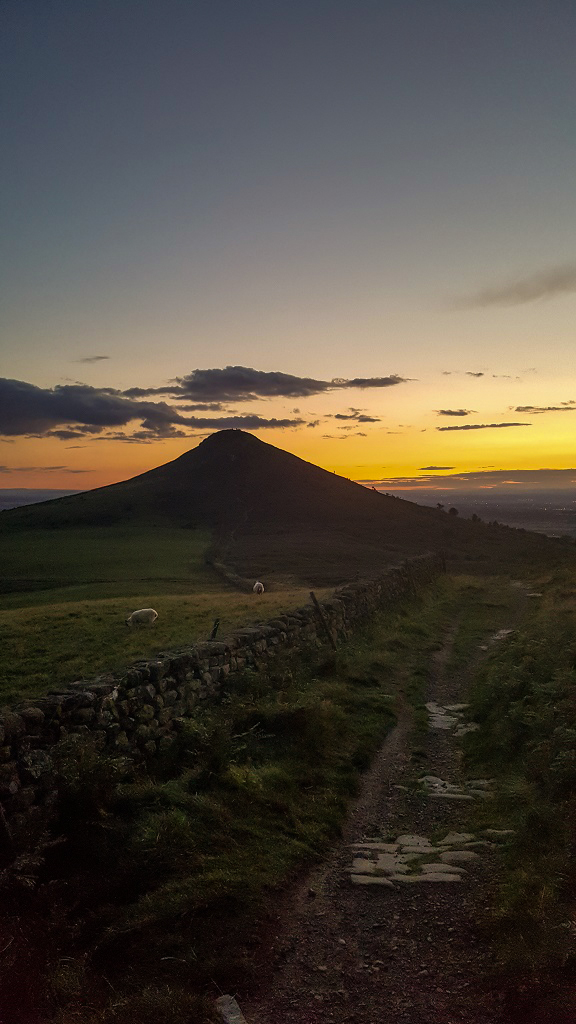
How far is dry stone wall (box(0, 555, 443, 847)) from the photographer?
349 inches

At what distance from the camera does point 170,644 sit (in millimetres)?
20375

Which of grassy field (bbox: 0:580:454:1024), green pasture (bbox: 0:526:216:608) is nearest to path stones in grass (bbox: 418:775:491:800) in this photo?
grassy field (bbox: 0:580:454:1024)

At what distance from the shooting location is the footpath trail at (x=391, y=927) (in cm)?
643

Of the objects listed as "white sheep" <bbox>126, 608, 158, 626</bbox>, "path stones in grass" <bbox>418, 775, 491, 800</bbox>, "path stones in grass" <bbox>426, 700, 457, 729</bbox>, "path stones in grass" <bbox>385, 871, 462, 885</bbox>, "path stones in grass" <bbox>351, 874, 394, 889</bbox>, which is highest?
"white sheep" <bbox>126, 608, 158, 626</bbox>

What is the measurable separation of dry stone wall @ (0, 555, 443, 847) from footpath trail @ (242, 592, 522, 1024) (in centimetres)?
368

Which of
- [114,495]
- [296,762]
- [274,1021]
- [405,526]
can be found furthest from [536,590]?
[114,495]

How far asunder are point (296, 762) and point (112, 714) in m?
3.58

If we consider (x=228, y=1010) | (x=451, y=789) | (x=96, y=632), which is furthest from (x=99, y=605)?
(x=228, y=1010)

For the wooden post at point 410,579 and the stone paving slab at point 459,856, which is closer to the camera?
the stone paving slab at point 459,856

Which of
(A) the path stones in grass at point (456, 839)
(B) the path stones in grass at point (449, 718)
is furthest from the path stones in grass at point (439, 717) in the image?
(A) the path stones in grass at point (456, 839)

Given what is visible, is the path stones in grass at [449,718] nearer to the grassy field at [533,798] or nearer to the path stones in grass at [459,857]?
the grassy field at [533,798]

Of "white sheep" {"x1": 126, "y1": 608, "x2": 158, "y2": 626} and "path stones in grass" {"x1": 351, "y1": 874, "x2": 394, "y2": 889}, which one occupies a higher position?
"white sheep" {"x1": 126, "y1": 608, "x2": 158, "y2": 626}

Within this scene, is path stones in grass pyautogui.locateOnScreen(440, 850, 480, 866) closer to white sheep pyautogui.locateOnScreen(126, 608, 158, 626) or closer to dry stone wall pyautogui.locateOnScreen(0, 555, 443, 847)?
dry stone wall pyautogui.locateOnScreen(0, 555, 443, 847)

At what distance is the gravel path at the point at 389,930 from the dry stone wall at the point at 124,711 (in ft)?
12.1
